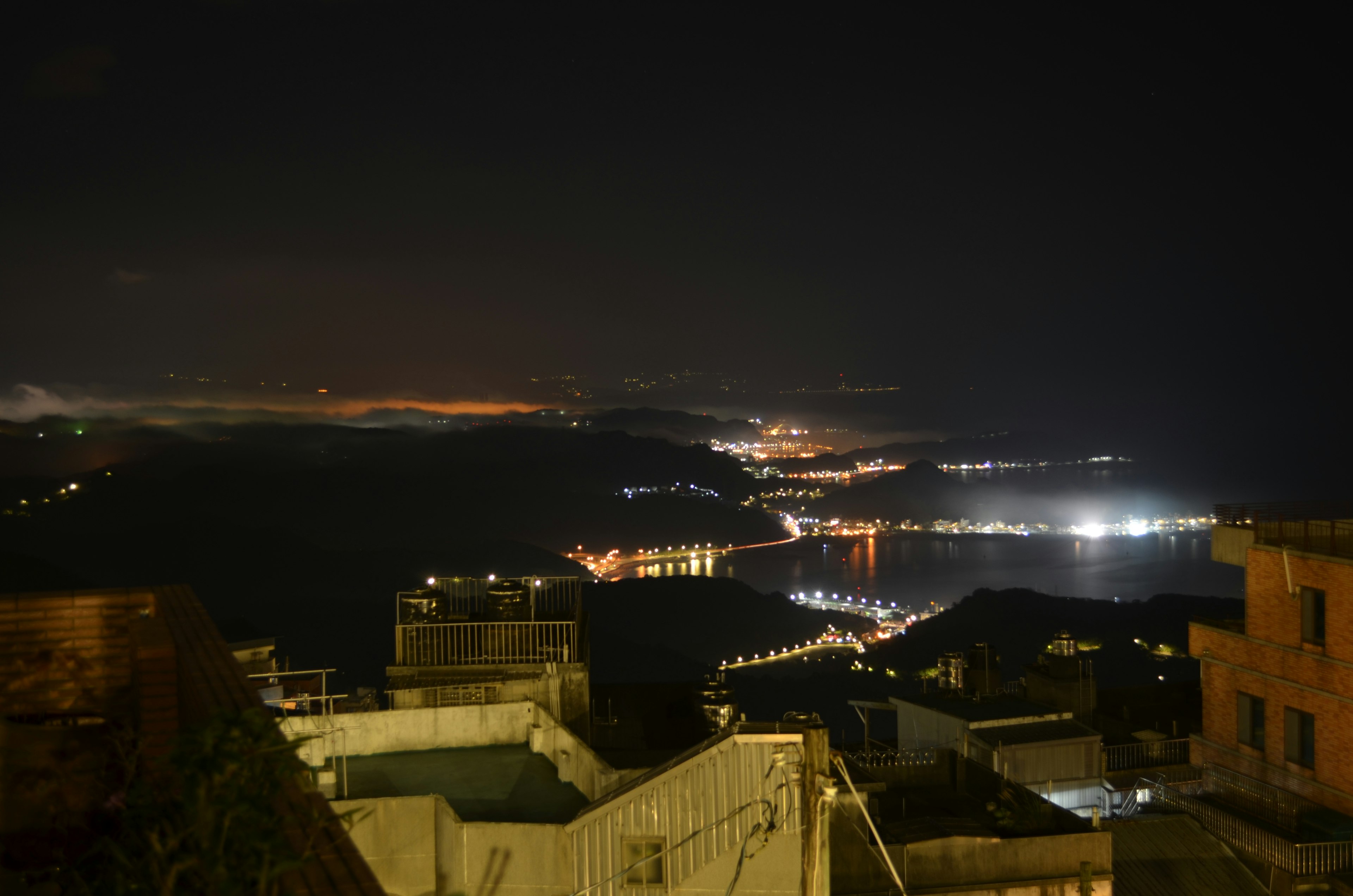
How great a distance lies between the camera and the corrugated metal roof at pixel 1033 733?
1370 centimetres

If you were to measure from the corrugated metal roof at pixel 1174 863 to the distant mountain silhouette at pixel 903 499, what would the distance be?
14198 cm

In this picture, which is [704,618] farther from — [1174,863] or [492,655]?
[1174,863]

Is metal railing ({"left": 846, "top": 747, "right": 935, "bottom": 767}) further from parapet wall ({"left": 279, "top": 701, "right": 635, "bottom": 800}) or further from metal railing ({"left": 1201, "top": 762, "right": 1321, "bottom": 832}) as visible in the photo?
metal railing ({"left": 1201, "top": 762, "right": 1321, "bottom": 832})

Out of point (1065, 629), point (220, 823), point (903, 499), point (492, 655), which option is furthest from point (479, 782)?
point (903, 499)

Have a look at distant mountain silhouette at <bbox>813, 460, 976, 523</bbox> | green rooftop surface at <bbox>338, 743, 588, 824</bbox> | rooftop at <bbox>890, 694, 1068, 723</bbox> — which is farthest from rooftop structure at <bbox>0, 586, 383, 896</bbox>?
distant mountain silhouette at <bbox>813, 460, 976, 523</bbox>

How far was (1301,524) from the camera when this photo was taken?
17328 mm

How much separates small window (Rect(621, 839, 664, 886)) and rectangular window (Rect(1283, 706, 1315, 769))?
13875mm

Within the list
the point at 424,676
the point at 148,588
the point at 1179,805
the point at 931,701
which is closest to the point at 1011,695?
the point at 931,701

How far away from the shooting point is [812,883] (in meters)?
5.60

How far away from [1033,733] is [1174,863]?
8.40ft

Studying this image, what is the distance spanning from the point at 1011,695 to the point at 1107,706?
4.76m

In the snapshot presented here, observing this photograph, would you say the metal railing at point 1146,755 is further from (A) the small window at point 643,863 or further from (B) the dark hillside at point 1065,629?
(B) the dark hillside at point 1065,629

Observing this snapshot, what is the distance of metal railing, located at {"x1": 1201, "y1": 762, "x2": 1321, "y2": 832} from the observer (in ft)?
47.1

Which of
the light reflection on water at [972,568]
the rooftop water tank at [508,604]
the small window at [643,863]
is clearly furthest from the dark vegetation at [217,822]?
the light reflection on water at [972,568]
